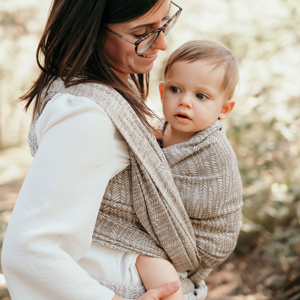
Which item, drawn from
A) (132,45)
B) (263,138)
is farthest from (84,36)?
(263,138)

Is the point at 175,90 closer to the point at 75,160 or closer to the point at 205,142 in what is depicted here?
the point at 205,142

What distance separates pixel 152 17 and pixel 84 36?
24 centimetres

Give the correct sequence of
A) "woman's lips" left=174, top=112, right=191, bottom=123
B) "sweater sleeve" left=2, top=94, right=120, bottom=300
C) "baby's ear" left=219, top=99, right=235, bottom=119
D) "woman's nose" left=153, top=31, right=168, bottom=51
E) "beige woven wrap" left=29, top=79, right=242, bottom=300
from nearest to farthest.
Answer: "sweater sleeve" left=2, top=94, right=120, bottom=300, "beige woven wrap" left=29, top=79, right=242, bottom=300, "woman's nose" left=153, top=31, right=168, bottom=51, "woman's lips" left=174, top=112, right=191, bottom=123, "baby's ear" left=219, top=99, right=235, bottom=119

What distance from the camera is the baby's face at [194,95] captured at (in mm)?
1312

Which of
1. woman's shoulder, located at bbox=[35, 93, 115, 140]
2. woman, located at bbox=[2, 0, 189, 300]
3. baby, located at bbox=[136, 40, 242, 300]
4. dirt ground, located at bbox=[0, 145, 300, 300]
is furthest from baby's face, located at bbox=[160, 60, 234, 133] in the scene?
dirt ground, located at bbox=[0, 145, 300, 300]

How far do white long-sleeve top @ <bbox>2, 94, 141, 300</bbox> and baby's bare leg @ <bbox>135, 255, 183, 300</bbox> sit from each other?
0.20m

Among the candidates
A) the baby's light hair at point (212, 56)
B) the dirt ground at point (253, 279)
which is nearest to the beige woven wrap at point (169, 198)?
the baby's light hair at point (212, 56)

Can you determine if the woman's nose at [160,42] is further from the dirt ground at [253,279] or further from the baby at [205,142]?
the dirt ground at [253,279]

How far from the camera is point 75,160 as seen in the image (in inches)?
34.4

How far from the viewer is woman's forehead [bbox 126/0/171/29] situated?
112 cm

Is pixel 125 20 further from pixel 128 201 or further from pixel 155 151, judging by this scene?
pixel 128 201

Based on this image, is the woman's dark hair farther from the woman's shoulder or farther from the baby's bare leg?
the baby's bare leg

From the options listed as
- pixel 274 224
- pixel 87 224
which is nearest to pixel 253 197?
pixel 274 224

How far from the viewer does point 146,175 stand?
105 centimetres
